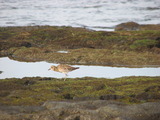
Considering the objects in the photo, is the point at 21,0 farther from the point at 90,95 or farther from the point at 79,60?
the point at 90,95

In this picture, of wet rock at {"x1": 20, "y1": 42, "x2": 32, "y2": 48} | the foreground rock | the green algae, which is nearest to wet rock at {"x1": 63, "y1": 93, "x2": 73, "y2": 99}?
the green algae

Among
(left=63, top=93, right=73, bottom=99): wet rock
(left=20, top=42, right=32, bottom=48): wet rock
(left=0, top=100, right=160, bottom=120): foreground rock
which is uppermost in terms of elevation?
(left=0, top=100, right=160, bottom=120): foreground rock

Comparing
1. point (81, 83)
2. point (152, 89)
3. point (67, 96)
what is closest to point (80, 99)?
point (67, 96)

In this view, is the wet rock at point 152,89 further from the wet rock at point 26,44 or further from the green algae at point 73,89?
the wet rock at point 26,44

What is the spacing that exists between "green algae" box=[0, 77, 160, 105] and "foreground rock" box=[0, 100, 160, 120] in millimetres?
1342

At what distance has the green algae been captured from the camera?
16.6m

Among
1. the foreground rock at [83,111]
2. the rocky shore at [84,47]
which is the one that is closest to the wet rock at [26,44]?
the rocky shore at [84,47]

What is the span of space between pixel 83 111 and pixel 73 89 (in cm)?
619

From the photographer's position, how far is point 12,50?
112 ft

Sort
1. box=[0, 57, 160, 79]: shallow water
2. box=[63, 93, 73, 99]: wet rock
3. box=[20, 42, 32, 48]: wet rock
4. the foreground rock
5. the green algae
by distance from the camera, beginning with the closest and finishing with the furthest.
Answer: the foreground rock, the green algae, box=[63, 93, 73, 99]: wet rock, box=[0, 57, 160, 79]: shallow water, box=[20, 42, 32, 48]: wet rock

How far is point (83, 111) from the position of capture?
12.8m

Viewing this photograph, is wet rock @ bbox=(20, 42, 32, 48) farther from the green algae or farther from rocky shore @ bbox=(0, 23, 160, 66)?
the green algae

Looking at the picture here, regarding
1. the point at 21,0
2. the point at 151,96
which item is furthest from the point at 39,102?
the point at 21,0

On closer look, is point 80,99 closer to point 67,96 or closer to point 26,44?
point 67,96
